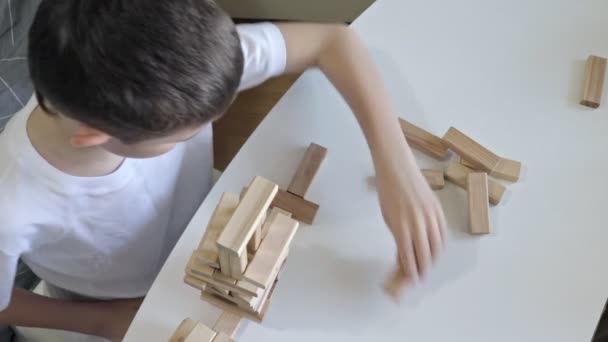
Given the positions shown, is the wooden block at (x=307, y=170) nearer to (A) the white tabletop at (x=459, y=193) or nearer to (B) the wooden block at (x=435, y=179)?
(A) the white tabletop at (x=459, y=193)

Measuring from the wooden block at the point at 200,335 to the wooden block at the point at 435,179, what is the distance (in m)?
0.33

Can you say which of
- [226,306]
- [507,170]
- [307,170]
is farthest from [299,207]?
[507,170]

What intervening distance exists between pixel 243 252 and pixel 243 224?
3 cm

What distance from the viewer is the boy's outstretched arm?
683 millimetres

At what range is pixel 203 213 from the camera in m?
0.71

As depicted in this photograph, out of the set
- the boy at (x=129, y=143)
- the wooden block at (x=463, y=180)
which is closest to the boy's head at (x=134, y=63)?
the boy at (x=129, y=143)

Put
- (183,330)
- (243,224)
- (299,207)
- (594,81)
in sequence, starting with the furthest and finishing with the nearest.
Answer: (594,81) → (299,207) → (183,330) → (243,224)

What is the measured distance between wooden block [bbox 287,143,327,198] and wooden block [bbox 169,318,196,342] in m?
0.20

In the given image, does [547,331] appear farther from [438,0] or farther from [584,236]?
[438,0]

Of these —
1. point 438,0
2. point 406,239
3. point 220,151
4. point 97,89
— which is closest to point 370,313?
point 406,239

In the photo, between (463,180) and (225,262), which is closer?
(225,262)

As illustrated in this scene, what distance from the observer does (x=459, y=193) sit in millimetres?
747

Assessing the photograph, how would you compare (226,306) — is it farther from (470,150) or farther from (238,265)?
(470,150)

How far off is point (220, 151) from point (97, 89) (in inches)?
44.3
